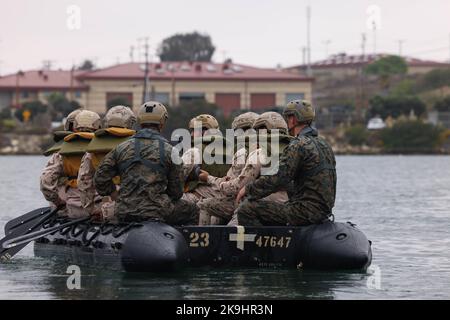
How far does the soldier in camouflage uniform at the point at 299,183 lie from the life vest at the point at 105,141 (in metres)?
2.08

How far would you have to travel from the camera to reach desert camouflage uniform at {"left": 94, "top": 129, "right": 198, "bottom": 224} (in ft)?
65.7

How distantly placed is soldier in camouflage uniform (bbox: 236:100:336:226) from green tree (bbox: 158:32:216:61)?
161332mm

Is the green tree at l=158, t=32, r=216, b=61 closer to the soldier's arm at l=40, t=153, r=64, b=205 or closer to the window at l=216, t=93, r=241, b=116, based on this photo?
the window at l=216, t=93, r=241, b=116

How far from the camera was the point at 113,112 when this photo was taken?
70.0 feet

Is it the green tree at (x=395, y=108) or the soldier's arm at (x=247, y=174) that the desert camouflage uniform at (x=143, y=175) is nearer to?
the soldier's arm at (x=247, y=174)

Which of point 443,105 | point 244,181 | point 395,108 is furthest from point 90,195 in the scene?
point 395,108

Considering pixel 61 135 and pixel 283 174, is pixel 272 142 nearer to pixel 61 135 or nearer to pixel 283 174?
pixel 283 174

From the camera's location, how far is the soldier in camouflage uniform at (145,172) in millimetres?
20031

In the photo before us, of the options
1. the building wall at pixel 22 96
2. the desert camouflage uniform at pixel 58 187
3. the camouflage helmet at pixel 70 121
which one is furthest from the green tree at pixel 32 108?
the desert camouflage uniform at pixel 58 187

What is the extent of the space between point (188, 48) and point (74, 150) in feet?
530

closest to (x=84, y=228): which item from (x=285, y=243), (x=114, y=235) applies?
(x=114, y=235)

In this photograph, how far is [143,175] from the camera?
2002 centimetres

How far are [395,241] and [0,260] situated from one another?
9.22 meters

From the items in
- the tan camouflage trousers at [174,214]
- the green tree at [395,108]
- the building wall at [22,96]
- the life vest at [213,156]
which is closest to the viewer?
the tan camouflage trousers at [174,214]
